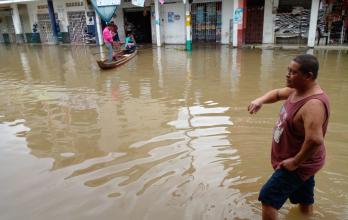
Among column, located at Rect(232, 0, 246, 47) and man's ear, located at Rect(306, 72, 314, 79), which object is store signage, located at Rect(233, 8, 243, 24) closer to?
column, located at Rect(232, 0, 246, 47)

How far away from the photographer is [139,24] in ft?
84.4

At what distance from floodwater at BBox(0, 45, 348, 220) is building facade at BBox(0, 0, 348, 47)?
9679 mm

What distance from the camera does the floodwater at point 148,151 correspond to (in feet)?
11.1

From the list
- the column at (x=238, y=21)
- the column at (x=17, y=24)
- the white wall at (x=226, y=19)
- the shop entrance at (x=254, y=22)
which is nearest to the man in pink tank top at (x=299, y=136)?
the column at (x=238, y=21)

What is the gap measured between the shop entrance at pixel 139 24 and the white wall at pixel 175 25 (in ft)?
7.74

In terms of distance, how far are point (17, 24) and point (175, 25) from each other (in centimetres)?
1592

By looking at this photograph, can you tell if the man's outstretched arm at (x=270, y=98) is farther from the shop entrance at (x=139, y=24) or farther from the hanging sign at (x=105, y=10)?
the shop entrance at (x=139, y=24)

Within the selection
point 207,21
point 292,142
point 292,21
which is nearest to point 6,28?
point 207,21

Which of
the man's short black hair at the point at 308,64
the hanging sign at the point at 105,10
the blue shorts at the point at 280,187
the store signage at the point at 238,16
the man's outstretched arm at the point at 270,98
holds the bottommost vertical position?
the blue shorts at the point at 280,187

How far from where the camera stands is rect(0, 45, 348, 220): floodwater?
340 cm

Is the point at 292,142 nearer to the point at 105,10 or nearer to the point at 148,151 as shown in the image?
the point at 148,151

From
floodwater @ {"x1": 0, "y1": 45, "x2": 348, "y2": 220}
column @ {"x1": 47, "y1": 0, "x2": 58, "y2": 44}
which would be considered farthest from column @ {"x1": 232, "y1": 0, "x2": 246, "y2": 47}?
column @ {"x1": 47, "y1": 0, "x2": 58, "y2": 44}

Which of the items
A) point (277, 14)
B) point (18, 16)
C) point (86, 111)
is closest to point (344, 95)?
point (86, 111)

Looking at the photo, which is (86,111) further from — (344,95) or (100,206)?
(344,95)
